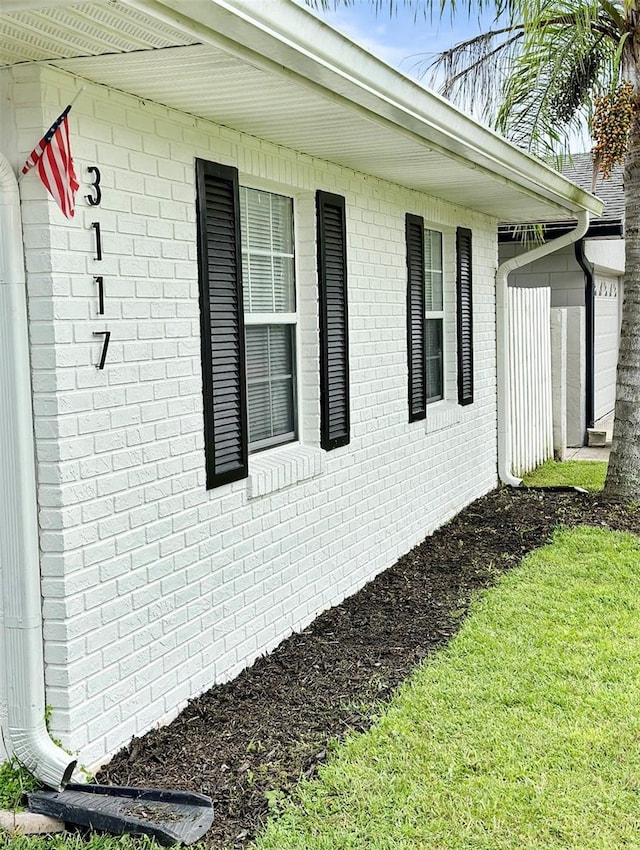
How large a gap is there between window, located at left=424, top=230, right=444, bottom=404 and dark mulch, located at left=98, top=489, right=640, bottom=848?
158cm

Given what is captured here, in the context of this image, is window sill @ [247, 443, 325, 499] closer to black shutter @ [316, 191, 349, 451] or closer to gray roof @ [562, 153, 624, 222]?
black shutter @ [316, 191, 349, 451]

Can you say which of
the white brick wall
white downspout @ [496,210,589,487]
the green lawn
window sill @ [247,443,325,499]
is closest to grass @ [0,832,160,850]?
the green lawn

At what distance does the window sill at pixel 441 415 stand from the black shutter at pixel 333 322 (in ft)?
6.51

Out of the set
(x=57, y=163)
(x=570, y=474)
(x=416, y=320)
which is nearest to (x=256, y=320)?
(x=57, y=163)

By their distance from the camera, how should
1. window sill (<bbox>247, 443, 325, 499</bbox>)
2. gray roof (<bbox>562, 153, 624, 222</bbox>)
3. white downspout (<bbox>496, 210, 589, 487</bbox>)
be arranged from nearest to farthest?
window sill (<bbox>247, 443, 325, 499</bbox>)
white downspout (<bbox>496, 210, 589, 487</bbox>)
gray roof (<bbox>562, 153, 624, 222</bbox>)

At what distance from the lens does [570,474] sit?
11.3 m

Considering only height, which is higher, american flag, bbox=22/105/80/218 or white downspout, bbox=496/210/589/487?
american flag, bbox=22/105/80/218

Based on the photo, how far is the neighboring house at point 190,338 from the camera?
3.54 meters

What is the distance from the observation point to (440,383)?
29.8 ft

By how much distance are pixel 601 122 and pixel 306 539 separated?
4724mm

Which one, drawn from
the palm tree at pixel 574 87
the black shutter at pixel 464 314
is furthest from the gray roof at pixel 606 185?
the black shutter at pixel 464 314

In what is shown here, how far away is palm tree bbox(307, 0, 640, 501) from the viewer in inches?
331

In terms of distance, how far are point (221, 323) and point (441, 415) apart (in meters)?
3.99

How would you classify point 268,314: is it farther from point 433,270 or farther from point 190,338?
point 433,270
